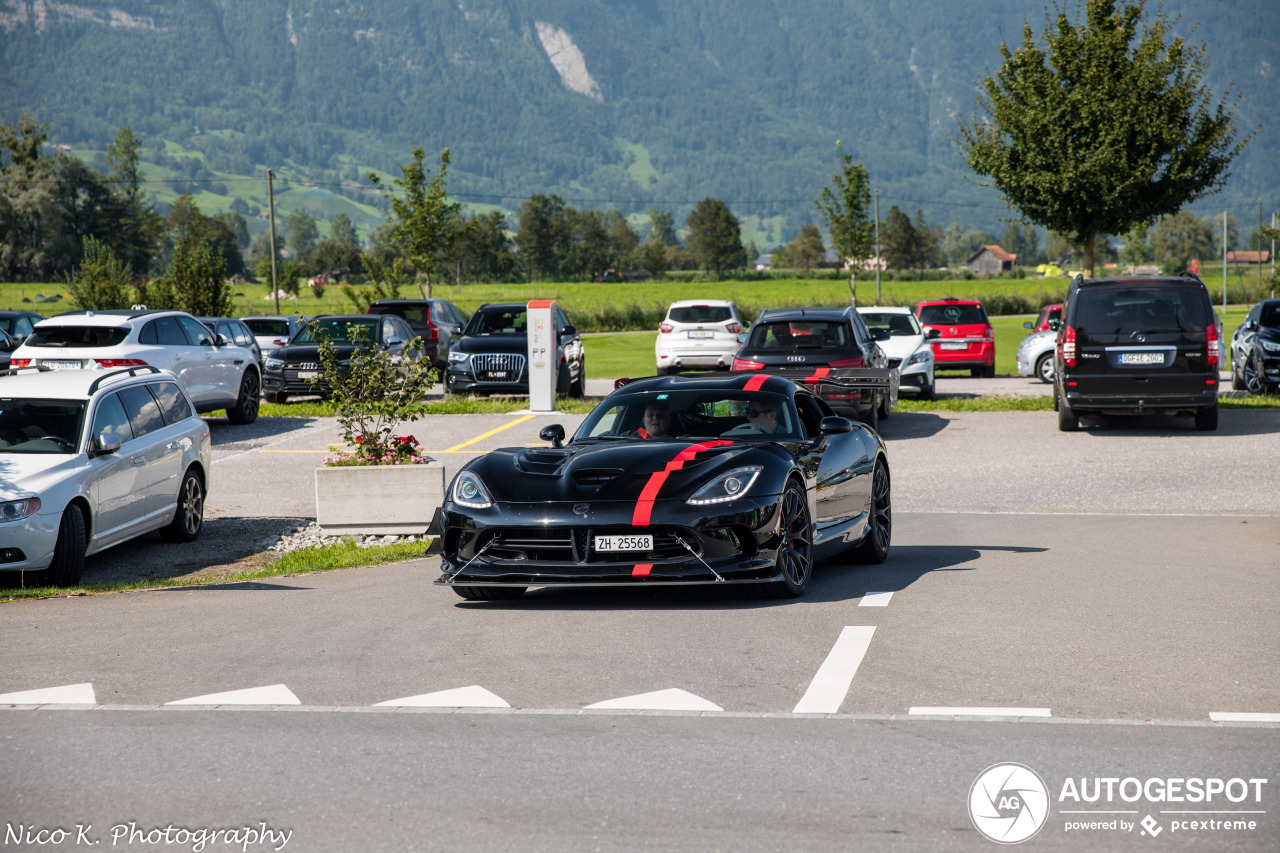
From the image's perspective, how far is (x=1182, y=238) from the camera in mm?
173125

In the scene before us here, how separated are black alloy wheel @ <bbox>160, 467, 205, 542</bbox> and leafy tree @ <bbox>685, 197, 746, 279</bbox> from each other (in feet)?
554

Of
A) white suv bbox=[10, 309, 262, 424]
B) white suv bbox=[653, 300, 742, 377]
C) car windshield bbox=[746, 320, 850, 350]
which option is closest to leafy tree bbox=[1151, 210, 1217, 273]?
white suv bbox=[653, 300, 742, 377]

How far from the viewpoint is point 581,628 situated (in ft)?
24.6

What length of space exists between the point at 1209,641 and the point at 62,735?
5302 millimetres

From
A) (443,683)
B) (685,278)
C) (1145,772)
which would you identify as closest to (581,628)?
(443,683)

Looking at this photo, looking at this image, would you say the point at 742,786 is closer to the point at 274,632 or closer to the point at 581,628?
the point at 581,628

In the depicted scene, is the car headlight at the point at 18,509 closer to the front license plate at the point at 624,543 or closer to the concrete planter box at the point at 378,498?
the concrete planter box at the point at 378,498

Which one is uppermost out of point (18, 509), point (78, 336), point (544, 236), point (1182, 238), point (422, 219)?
point (544, 236)

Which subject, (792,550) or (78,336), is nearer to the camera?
(792,550)

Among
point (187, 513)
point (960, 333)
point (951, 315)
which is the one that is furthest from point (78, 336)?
point (951, 315)

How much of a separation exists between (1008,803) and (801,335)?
14.5m

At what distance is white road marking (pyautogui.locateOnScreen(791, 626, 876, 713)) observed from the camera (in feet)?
18.7

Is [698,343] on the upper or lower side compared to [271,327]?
lower

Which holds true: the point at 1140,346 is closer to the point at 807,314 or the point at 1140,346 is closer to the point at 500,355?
the point at 807,314
